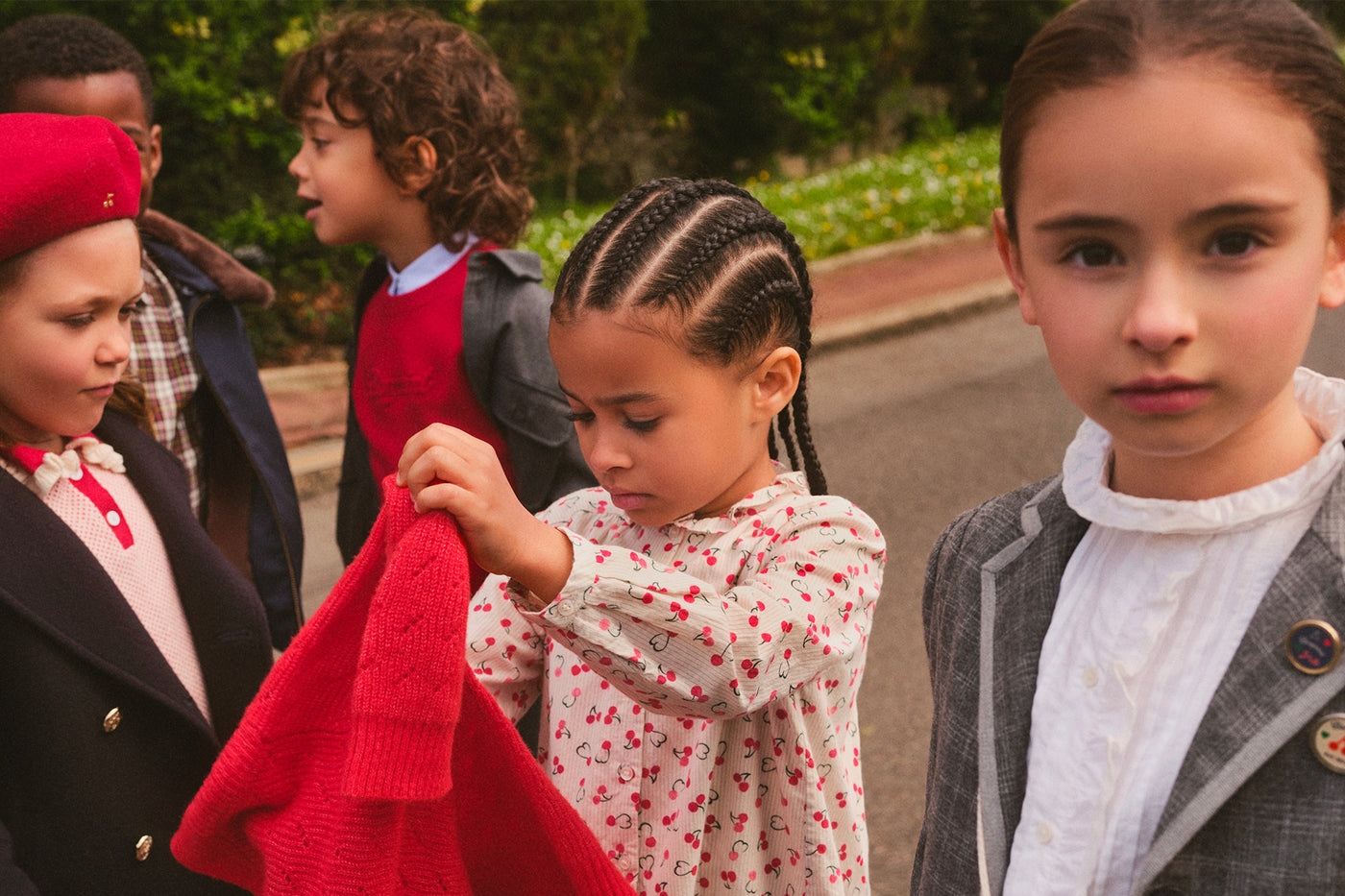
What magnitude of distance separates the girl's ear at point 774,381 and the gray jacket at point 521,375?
2.81 feet

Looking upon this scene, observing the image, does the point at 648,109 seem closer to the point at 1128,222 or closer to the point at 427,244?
the point at 427,244

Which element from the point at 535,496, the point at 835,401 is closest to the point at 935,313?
the point at 835,401

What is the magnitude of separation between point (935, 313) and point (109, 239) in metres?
6.80

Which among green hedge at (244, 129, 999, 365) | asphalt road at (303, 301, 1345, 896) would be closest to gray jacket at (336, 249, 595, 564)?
asphalt road at (303, 301, 1345, 896)

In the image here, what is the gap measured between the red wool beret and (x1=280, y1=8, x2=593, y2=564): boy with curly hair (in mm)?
754

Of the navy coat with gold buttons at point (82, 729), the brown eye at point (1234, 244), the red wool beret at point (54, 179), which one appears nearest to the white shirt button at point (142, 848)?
the navy coat with gold buttons at point (82, 729)

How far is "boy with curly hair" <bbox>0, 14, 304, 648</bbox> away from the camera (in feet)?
8.89

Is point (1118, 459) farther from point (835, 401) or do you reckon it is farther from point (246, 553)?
point (835, 401)

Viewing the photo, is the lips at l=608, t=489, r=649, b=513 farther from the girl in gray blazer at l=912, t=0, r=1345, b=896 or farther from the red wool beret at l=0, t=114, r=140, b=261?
the red wool beret at l=0, t=114, r=140, b=261

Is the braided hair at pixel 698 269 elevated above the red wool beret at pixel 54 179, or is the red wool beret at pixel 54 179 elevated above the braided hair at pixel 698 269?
the red wool beret at pixel 54 179

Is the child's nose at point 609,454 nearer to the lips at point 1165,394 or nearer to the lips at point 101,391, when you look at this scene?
the lips at point 1165,394

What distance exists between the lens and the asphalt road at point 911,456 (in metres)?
3.38

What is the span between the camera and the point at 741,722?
1574mm

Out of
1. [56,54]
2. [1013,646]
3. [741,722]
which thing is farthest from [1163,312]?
[56,54]
